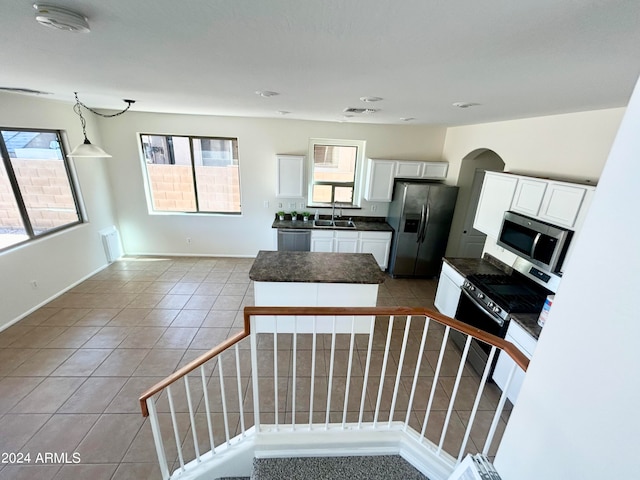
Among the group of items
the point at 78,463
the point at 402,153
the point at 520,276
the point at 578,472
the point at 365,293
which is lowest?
the point at 78,463

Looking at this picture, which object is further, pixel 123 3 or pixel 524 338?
pixel 524 338

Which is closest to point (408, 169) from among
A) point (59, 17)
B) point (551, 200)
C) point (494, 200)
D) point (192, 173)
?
point (494, 200)

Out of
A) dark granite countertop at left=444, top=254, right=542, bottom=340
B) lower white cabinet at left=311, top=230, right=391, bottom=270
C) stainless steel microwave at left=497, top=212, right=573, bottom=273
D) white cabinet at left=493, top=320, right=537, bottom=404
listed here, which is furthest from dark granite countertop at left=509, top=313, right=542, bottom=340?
lower white cabinet at left=311, top=230, right=391, bottom=270

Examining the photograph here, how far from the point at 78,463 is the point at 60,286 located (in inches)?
122

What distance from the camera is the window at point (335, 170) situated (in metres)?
5.22

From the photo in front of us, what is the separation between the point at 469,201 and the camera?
187 inches

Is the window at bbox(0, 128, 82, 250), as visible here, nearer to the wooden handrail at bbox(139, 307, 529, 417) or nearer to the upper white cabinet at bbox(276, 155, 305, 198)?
the upper white cabinet at bbox(276, 155, 305, 198)

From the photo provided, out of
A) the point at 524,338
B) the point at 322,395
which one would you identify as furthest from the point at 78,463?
the point at 524,338

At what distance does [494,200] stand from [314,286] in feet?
7.63

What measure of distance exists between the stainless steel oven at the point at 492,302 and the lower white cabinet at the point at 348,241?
202cm

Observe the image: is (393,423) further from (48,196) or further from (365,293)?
(48,196)

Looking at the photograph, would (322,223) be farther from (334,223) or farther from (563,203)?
(563,203)

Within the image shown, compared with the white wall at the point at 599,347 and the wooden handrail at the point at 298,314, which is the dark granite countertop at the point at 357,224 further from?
the white wall at the point at 599,347

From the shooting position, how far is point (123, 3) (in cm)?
88
